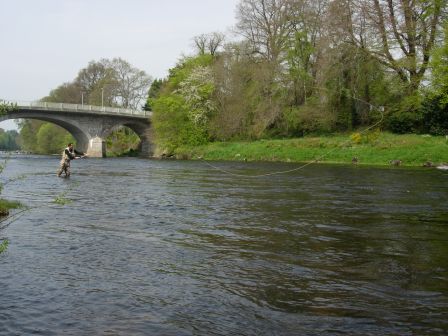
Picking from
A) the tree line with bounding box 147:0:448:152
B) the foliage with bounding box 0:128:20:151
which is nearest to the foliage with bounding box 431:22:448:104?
the tree line with bounding box 147:0:448:152

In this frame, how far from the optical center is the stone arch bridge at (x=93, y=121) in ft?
237

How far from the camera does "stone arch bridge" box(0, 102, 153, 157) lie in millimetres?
72125

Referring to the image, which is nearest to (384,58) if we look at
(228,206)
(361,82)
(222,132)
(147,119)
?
(361,82)

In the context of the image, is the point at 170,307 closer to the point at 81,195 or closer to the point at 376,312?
the point at 376,312

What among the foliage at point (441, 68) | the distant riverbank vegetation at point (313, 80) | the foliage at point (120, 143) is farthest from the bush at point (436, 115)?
the foliage at point (120, 143)

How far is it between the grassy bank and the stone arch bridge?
92.4 feet

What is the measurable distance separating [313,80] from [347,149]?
12134 millimetres

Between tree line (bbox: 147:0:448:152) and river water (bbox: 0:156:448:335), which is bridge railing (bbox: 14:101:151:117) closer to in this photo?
tree line (bbox: 147:0:448:152)

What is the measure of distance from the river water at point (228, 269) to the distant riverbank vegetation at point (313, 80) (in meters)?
22.7

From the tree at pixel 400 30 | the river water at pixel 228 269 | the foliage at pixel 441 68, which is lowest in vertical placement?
the river water at pixel 228 269

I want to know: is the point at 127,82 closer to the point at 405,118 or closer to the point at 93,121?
the point at 93,121

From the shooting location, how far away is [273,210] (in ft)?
49.9

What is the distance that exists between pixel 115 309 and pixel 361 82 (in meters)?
42.1

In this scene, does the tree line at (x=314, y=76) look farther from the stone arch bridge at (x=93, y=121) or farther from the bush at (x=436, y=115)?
the stone arch bridge at (x=93, y=121)
